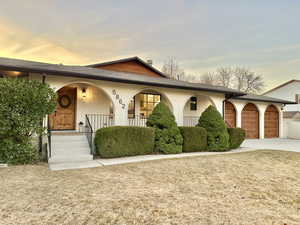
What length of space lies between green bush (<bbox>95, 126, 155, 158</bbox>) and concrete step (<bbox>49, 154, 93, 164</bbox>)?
511 mm

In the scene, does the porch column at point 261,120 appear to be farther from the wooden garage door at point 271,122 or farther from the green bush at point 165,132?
the green bush at point 165,132

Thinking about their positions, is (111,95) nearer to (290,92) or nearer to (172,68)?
(290,92)

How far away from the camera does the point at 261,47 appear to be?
1622 centimetres

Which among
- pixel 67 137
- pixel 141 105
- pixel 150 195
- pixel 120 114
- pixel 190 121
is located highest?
pixel 141 105

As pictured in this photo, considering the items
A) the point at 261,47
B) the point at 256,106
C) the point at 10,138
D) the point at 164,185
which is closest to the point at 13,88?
the point at 10,138

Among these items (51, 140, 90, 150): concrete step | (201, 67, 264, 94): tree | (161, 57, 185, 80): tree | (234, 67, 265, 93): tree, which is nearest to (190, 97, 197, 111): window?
(51, 140, 90, 150): concrete step

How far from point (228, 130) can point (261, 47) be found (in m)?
10.9

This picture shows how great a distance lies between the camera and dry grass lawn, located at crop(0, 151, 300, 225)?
107 inches

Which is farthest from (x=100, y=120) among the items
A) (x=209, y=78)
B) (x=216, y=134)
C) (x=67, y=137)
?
(x=209, y=78)

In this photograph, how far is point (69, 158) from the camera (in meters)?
6.64

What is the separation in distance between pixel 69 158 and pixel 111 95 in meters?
3.34

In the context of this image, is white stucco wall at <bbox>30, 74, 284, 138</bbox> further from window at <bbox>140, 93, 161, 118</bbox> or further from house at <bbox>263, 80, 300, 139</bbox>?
house at <bbox>263, 80, 300, 139</bbox>

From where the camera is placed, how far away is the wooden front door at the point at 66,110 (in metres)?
9.52

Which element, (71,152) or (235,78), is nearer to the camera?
(71,152)
